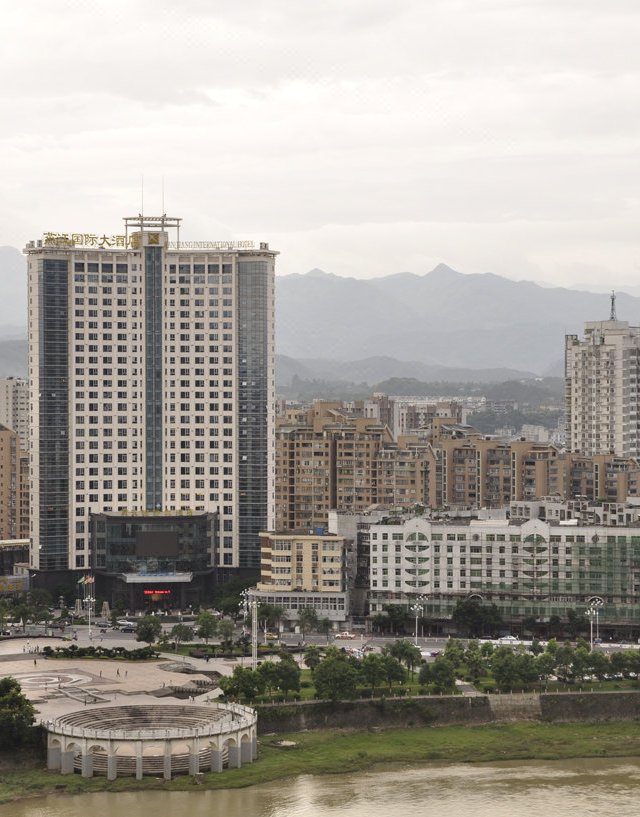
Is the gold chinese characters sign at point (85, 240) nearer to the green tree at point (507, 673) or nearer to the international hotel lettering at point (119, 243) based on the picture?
the international hotel lettering at point (119, 243)

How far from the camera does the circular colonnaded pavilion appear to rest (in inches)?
1630

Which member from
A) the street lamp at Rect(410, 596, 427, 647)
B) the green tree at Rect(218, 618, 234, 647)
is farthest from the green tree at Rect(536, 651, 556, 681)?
the green tree at Rect(218, 618, 234, 647)

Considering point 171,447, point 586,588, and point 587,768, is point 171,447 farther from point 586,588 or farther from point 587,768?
point 587,768

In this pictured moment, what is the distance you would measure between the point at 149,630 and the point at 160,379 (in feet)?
58.5

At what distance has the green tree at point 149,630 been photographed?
59312 mm

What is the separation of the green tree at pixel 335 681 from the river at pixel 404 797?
4.12 metres

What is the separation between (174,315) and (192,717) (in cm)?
3227

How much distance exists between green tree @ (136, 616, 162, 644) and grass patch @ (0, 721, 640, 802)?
1396 centimetres

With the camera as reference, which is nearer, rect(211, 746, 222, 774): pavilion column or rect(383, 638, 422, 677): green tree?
rect(211, 746, 222, 774): pavilion column

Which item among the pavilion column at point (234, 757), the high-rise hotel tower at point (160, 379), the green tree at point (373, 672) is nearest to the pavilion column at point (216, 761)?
the pavilion column at point (234, 757)

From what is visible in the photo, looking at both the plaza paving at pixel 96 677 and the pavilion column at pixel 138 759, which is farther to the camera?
the plaza paving at pixel 96 677

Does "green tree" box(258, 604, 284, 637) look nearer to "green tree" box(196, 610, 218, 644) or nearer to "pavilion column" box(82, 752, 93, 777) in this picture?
"green tree" box(196, 610, 218, 644)

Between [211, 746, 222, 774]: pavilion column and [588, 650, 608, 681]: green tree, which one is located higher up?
[588, 650, 608, 681]: green tree

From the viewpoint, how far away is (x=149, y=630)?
59344 millimetres
